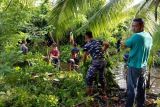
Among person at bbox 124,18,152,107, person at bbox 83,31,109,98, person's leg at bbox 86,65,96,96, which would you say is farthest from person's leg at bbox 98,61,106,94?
person at bbox 124,18,152,107

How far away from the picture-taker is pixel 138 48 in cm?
641

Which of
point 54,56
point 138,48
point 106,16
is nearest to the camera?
point 138,48

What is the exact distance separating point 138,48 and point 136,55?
133 millimetres

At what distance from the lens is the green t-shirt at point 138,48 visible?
251 inches

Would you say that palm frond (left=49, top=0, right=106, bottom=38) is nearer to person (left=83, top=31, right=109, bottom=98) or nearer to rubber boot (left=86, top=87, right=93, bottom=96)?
person (left=83, top=31, right=109, bottom=98)

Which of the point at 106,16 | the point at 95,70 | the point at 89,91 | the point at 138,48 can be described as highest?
the point at 106,16

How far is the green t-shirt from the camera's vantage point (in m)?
6.36

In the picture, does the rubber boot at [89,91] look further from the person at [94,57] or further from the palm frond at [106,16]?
the palm frond at [106,16]

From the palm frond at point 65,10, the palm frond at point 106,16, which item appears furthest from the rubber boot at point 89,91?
the palm frond at point 65,10

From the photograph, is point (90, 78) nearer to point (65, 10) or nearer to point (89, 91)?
point (89, 91)

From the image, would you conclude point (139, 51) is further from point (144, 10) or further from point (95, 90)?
point (144, 10)

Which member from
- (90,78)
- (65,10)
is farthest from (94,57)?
(65,10)

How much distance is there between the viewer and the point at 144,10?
9672 millimetres

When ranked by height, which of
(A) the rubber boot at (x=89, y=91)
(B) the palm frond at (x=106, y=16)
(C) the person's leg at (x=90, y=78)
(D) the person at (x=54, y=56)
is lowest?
(A) the rubber boot at (x=89, y=91)
